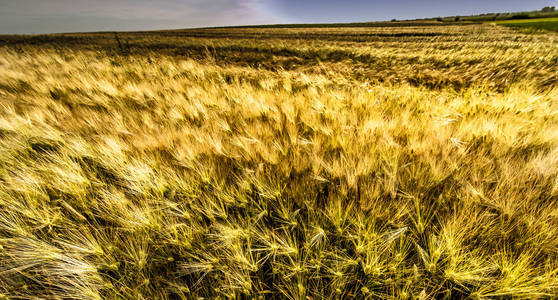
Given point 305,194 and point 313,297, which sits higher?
point 305,194

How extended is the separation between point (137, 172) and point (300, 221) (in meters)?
0.96

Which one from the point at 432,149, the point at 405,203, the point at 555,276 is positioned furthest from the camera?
the point at 432,149

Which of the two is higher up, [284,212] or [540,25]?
[540,25]

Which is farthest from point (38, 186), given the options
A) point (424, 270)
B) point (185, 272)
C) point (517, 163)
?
point (517, 163)

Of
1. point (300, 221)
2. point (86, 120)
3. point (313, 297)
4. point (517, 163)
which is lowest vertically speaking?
point (313, 297)

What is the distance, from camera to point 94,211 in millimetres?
1104

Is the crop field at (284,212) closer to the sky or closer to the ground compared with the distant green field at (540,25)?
closer to the ground

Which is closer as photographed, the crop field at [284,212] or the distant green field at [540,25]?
the crop field at [284,212]

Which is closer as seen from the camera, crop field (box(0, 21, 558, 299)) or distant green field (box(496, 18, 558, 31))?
crop field (box(0, 21, 558, 299))

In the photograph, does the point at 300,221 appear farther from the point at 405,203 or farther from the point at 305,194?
the point at 405,203

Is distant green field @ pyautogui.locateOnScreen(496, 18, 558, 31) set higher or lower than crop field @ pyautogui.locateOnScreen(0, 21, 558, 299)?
higher

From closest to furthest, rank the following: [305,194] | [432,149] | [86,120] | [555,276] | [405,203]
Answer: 1. [555,276]
2. [405,203]
3. [305,194]
4. [432,149]
5. [86,120]

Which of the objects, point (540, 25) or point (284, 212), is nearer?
point (284, 212)

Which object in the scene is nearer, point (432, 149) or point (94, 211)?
point (94, 211)
